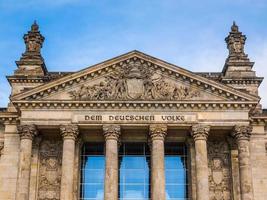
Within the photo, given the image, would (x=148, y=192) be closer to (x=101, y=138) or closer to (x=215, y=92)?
(x=101, y=138)

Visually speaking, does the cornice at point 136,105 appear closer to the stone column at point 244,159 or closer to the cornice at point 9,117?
the stone column at point 244,159

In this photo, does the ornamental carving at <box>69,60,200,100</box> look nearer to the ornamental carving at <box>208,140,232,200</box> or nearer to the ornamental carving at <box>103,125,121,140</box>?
the ornamental carving at <box>103,125,121,140</box>

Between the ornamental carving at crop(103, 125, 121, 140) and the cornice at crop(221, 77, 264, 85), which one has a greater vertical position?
the cornice at crop(221, 77, 264, 85)

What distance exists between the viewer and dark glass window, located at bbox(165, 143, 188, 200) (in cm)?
3516

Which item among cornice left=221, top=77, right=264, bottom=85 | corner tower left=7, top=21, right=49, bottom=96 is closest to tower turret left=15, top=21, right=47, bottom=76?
corner tower left=7, top=21, right=49, bottom=96

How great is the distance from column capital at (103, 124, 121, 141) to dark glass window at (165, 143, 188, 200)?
432 cm

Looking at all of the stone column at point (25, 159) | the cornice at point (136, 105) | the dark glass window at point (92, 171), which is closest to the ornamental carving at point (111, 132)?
the cornice at point (136, 105)

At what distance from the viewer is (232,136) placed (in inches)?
1380

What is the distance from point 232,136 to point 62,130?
10988 millimetres

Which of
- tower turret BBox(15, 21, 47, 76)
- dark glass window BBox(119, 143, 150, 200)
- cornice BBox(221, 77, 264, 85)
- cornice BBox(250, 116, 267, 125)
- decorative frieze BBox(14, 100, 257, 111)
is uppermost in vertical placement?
tower turret BBox(15, 21, 47, 76)

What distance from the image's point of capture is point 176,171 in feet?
118

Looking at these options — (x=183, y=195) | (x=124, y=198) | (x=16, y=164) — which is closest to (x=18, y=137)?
(x=16, y=164)

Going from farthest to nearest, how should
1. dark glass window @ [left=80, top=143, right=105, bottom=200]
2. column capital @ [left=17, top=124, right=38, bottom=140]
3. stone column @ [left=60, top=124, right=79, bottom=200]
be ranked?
dark glass window @ [left=80, top=143, right=105, bottom=200] < column capital @ [left=17, top=124, right=38, bottom=140] < stone column @ [left=60, top=124, right=79, bottom=200]

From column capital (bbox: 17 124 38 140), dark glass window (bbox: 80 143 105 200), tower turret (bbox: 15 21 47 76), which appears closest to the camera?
column capital (bbox: 17 124 38 140)
